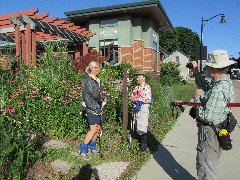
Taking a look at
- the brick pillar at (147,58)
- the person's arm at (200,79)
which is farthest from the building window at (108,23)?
the person's arm at (200,79)

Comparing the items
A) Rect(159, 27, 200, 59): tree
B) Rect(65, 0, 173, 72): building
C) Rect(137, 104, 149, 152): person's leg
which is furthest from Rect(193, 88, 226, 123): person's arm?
Rect(159, 27, 200, 59): tree

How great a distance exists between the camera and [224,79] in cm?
317

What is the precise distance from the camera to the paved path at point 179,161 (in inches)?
186

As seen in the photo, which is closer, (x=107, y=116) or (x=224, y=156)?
(x=224, y=156)

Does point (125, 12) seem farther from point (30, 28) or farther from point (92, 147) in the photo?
point (92, 147)

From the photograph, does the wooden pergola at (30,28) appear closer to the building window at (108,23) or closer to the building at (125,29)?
the building at (125,29)

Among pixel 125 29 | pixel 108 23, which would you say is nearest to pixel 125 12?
pixel 125 29

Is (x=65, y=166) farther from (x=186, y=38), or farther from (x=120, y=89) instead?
(x=186, y=38)

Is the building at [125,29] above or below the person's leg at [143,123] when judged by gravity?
above

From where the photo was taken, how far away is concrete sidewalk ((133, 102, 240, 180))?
4723mm

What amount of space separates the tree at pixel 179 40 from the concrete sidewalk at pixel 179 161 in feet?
242

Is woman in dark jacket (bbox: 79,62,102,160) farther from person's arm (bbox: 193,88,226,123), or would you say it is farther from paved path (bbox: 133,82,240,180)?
person's arm (bbox: 193,88,226,123)

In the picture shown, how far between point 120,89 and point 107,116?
1.50 metres

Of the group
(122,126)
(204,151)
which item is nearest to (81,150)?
(122,126)
